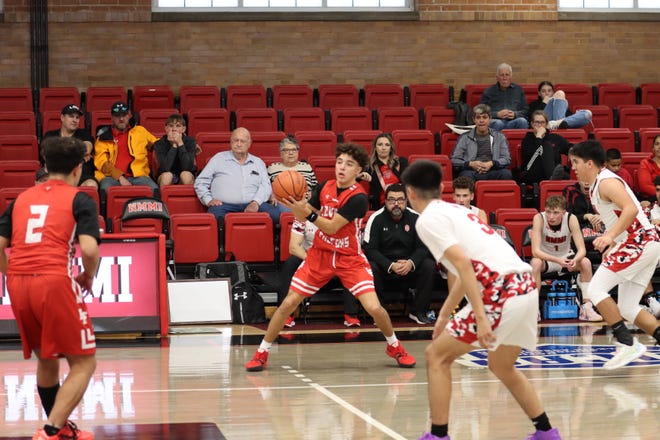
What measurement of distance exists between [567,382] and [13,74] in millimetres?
11746

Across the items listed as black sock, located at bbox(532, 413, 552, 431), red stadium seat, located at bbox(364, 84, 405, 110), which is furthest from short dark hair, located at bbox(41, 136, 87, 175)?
red stadium seat, located at bbox(364, 84, 405, 110)

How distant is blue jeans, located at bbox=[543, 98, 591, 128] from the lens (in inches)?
580

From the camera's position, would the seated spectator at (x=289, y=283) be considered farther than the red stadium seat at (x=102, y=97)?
No

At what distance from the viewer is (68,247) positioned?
5.36 metres

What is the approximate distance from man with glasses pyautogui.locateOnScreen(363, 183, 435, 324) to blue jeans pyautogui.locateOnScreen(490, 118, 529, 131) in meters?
3.74

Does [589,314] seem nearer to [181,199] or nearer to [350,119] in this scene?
[350,119]

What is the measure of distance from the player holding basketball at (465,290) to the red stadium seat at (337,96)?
10614 mm

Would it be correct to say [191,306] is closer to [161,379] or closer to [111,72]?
[161,379]

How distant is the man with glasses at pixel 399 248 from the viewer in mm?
11391

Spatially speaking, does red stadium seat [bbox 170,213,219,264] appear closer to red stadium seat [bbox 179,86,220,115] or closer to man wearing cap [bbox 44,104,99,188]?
man wearing cap [bbox 44,104,99,188]

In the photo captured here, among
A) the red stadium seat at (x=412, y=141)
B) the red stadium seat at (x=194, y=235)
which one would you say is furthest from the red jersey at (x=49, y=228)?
the red stadium seat at (x=412, y=141)

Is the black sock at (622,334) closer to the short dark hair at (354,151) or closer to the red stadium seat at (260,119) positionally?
the short dark hair at (354,151)

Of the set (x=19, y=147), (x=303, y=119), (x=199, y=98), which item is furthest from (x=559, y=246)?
(x=19, y=147)

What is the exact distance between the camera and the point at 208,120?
1443 centimetres
